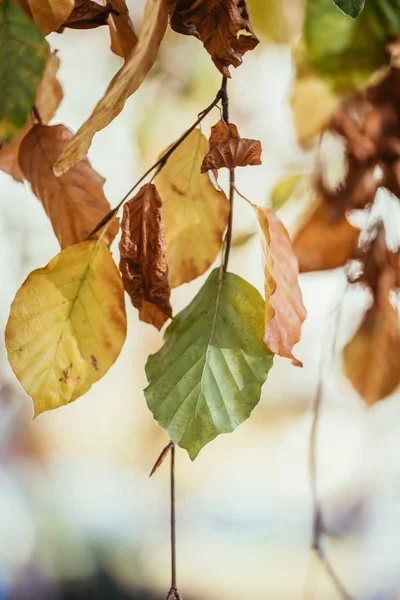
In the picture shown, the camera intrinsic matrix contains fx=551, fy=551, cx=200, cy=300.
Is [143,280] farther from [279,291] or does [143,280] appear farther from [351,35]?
[351,35]

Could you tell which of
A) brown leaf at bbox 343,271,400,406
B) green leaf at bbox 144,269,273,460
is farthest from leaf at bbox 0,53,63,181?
brown leaf at bbox 343,271,400,406

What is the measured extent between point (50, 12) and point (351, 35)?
0.65 ft

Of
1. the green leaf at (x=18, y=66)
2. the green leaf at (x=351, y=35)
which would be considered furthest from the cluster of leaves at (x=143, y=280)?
the green leaf at (x=351, y=35)

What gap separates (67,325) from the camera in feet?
0.77

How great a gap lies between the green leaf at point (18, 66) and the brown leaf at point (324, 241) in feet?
0.78

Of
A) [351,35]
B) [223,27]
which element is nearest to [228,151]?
[223,27]

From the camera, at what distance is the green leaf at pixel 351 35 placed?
13.2 inches

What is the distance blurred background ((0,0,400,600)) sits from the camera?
1.28 ft

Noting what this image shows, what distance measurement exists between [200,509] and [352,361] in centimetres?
16

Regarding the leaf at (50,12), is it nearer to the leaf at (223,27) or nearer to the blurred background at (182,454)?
the leaf at (223,27)

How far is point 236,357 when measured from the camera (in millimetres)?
233

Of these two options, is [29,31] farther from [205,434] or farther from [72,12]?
[205,434]

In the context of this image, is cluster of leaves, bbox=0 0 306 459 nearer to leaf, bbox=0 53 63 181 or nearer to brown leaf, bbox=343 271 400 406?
leaf, bbox=0 53 63 181

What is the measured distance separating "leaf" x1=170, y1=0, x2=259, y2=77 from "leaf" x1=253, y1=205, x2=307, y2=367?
Result: 0.06m
